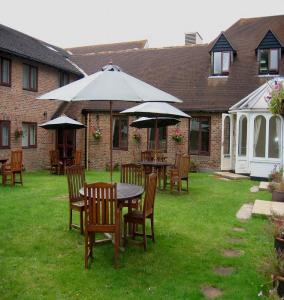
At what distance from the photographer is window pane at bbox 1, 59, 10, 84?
15726 mm

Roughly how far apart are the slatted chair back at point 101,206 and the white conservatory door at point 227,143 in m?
11.3

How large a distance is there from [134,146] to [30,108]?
5.13 m

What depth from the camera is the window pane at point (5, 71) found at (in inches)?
619

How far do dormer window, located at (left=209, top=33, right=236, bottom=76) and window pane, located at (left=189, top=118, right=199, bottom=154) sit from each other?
9.04 feet

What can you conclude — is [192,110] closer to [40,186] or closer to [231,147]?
[231,147]

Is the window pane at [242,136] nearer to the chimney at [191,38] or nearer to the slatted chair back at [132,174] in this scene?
the slatted chair back at [132,174]

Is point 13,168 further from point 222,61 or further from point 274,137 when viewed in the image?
point 222,61

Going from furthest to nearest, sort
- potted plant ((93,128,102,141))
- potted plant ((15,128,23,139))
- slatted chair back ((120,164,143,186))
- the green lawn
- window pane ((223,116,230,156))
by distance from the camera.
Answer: potted plant ((93,128,102,141)) → potted plant ((15,128,23,139)) → window pane ((223,116,230,156)) → slatted chair back ((120,164,143,186)) → the green lawn

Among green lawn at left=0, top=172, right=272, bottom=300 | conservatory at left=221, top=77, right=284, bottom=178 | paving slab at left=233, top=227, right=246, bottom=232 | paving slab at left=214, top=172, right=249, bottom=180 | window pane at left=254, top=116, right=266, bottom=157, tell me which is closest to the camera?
green lawn at left=0, top=172, right=272, bottom=300

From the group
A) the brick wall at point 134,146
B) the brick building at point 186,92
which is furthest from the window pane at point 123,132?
the brick wall at point 134,146

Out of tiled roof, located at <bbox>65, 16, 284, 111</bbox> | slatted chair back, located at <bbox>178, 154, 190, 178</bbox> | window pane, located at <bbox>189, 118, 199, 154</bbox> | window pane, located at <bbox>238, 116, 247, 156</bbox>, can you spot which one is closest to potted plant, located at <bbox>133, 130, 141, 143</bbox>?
tiled roof, located at <bbox>65, 16, 284, 111</bbox>

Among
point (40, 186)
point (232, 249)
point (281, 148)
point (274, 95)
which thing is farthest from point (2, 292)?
point (281, 148)

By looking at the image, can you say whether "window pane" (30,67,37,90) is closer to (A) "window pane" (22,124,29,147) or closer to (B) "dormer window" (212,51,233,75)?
(A) "window pane" (22,124,29,147)

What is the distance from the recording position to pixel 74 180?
278 inches
